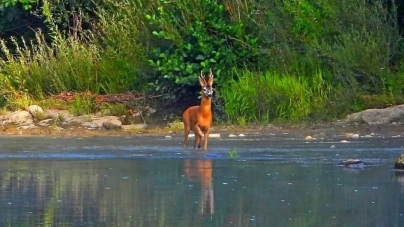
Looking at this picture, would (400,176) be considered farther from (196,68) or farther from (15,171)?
(196,68)

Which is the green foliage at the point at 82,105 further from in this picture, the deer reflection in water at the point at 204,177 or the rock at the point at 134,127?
the deer reflection in water at the point at 204,177

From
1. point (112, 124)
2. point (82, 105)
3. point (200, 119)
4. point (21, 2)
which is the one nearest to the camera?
point (200, 119)

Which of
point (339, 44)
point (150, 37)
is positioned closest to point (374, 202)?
point (339, 44)

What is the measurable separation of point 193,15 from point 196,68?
94 cm

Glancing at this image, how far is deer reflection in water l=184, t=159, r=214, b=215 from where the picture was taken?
8086 mm

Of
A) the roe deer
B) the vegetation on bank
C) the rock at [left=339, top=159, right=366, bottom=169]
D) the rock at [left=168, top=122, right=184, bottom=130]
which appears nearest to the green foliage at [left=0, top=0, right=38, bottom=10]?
the vegetation on bank

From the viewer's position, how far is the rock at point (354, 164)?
1064 cm

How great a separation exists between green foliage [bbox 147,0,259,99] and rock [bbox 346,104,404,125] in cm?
284

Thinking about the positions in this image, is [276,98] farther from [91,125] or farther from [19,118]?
[19,118]

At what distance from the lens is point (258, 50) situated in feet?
58.3

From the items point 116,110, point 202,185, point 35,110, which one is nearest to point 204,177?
point 202,185

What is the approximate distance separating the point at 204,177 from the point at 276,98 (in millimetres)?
6865

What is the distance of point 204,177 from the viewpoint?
32.8ft

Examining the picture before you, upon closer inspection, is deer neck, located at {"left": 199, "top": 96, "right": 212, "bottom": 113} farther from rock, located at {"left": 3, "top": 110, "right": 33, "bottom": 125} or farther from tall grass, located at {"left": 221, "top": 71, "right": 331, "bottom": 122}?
rock, located at {"left": 3, "top": 110, "right": 33, "bottom": 125}
